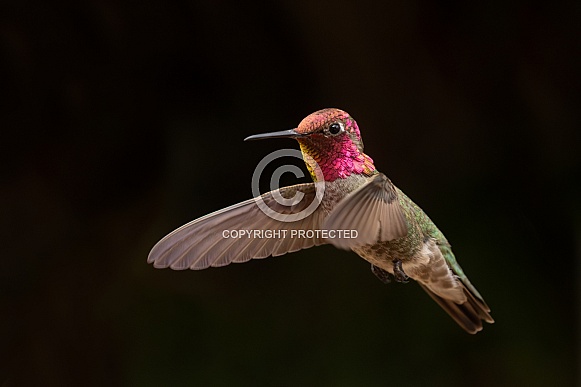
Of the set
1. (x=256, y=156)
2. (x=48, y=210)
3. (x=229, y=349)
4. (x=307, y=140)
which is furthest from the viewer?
(x=229, y=349)

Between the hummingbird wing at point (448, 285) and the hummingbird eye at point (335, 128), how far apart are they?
7.2 inches

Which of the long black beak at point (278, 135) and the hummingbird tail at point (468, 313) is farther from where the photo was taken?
the hummingbird tail at point (468, 313)

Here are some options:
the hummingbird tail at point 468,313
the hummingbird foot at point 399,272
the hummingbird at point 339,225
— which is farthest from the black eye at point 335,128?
the hummingbird tail at point 468,313

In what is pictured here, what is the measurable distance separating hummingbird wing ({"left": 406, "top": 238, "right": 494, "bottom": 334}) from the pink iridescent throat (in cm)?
14

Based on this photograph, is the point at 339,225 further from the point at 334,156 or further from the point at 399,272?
the point at 399,272

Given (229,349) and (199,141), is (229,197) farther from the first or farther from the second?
(229,349)

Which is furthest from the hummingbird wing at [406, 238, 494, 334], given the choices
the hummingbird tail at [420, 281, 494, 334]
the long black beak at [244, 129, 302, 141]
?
the long black beak at [244, 129, 302, 141]

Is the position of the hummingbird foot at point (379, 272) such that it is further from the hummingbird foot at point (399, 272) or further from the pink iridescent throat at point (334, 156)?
the pink iridescent throat at point (334, 156)

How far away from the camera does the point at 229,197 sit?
2.38 ft

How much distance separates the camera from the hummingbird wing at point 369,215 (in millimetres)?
341

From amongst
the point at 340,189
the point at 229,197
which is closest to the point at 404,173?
the point at 229,197

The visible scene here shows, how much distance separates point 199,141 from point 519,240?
1.76 feet

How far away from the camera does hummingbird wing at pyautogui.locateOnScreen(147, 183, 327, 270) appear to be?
435mm

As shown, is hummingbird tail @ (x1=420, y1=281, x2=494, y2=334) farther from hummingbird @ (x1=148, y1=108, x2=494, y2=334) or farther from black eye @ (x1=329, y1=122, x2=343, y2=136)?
black eye @ (x1=329, y1=122, x2=343, y2=136)
